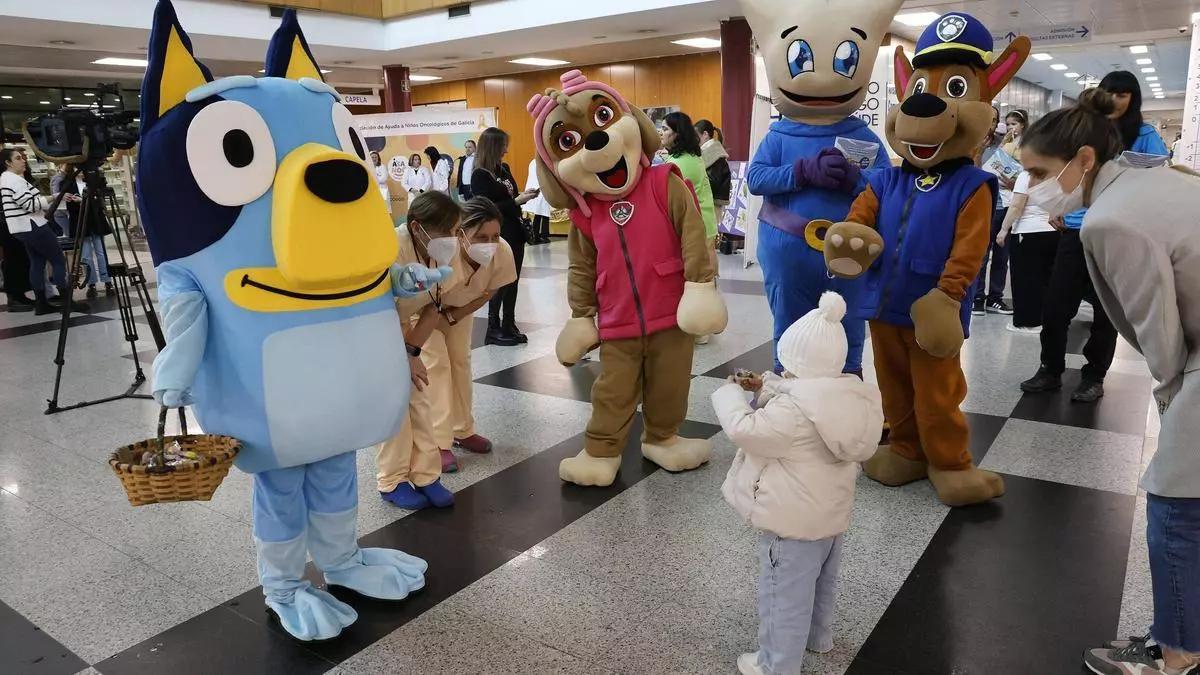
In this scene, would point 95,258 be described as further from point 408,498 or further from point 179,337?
point 179,337

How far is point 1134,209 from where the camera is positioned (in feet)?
5.19

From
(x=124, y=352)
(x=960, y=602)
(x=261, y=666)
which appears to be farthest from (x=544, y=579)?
(x=124, y=352)

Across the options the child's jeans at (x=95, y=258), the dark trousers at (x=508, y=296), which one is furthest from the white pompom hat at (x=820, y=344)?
the child's jeans at (x=95, y=258)

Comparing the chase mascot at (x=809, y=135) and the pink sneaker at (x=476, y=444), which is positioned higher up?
the chase mascot at (x=809, y=135)

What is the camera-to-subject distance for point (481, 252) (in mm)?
2855

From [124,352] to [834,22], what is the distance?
16.4 feet

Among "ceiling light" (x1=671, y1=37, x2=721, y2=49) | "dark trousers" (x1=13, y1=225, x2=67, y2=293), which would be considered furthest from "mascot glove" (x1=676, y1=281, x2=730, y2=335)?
"ceiling light" (x1=671, y1=37, x2=721, y2=49)

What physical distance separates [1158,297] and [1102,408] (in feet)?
8.55

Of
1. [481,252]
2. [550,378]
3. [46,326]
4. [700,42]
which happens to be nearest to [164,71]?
[481,252]

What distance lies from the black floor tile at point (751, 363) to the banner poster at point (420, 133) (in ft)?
17.4

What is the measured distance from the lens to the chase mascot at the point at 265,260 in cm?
180

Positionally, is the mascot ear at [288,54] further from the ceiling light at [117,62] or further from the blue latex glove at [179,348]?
the ceiling light at [117,62]

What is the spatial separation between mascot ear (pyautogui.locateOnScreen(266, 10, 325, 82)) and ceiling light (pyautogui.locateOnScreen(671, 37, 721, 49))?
9.41 metres

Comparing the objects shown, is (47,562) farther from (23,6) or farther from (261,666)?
(23,6)
